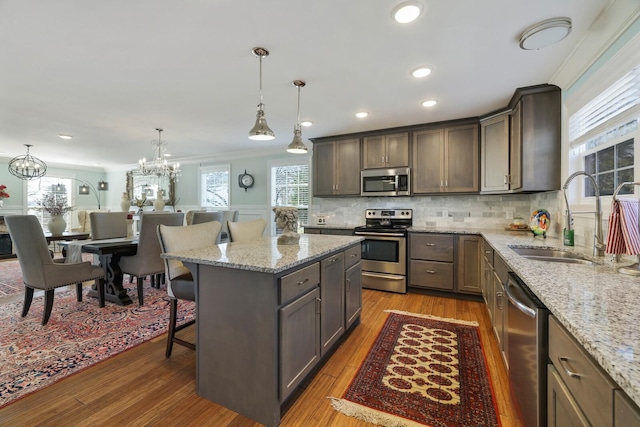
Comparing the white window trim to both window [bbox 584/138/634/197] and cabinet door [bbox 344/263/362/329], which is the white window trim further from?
window [bbox 584/138/634/197]

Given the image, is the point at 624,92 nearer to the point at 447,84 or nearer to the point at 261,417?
the point at 447,84

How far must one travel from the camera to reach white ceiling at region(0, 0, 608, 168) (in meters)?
1.71

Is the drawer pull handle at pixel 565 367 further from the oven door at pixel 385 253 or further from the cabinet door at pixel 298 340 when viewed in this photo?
the oven door at pixel 385 253

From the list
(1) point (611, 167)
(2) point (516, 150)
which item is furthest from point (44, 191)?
(1) point (611, 167)

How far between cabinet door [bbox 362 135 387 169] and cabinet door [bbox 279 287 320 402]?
2848 mm

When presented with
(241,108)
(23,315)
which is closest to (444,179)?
(241,108)

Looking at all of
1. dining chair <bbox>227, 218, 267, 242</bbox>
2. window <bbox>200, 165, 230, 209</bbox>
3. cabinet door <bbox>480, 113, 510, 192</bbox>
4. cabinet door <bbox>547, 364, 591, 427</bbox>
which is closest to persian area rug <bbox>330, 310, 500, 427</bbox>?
cabinet door <bbox>547, 364, 591, 427</bbox>

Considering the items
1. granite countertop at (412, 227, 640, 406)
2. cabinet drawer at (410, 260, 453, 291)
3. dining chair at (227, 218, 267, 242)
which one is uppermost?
dining chair at (227, 218, 267, 242)

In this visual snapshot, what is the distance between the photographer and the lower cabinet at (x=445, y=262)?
3.40m

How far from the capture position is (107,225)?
392 centimetres

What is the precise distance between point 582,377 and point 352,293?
183 cm

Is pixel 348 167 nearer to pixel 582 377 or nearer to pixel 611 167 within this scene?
pixel 611 167

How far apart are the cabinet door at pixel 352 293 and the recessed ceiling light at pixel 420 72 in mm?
1820

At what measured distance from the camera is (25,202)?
6.98 metres
